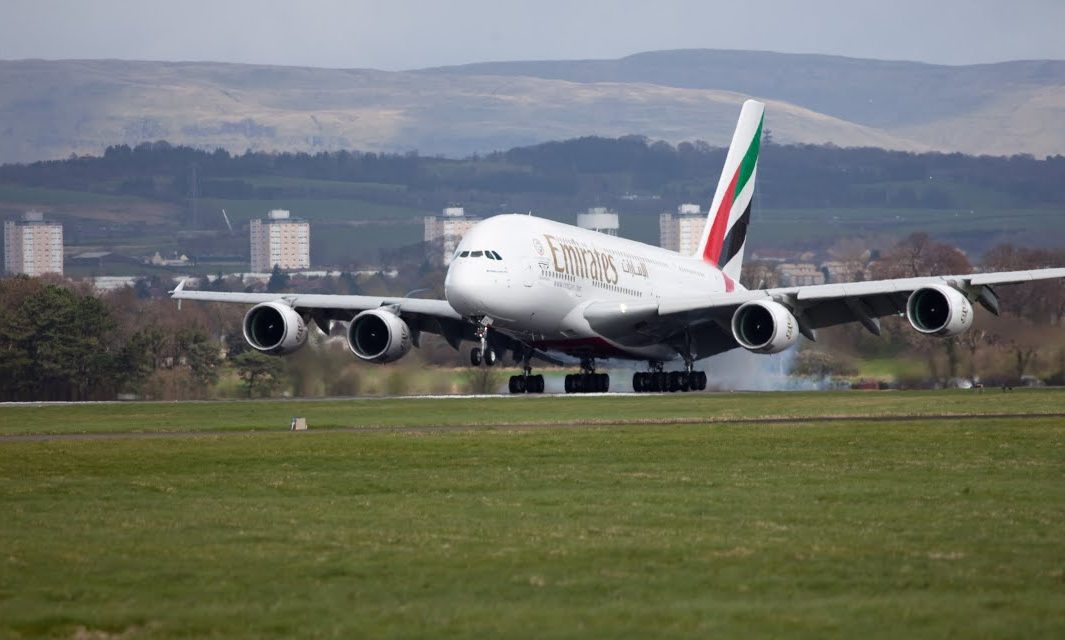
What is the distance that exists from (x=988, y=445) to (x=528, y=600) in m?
15.2

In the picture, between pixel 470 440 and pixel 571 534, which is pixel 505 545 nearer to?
pixel 571 534

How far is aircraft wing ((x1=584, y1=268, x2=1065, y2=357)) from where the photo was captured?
1852 inches

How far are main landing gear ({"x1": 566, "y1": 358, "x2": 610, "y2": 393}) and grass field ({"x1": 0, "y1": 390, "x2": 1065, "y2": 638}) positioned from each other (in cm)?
1996

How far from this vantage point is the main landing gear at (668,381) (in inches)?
2124

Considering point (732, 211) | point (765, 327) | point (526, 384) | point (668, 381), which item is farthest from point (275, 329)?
point (732, 211)

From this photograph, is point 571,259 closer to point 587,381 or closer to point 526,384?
point 526,384

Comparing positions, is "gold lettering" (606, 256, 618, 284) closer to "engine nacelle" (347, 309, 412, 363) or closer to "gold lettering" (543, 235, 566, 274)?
"gold lettering" (543, 235, 566, 274)

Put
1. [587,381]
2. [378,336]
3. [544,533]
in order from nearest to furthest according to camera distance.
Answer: [544,533] → [378,336] → [587,381]

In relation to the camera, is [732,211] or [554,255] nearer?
[554,255]

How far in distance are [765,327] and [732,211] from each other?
46.0ft

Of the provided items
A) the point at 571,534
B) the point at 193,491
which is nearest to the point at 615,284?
the point at 193,491

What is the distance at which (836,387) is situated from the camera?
192ft

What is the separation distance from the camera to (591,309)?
50281 millimetres

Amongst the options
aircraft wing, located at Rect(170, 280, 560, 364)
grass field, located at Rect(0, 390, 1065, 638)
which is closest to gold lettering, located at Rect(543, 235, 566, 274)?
aircraft wing, located at Rect(170, 280, 560, 364)
